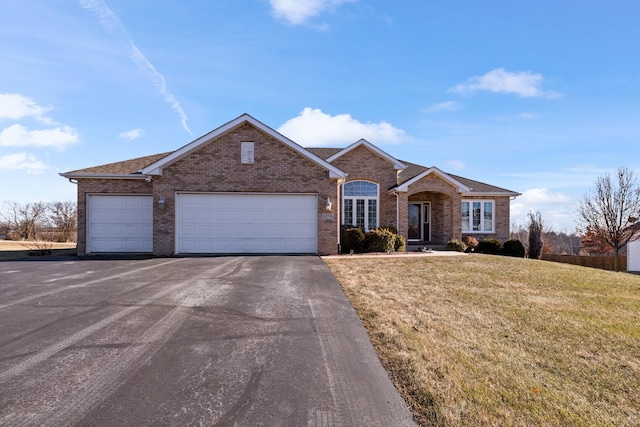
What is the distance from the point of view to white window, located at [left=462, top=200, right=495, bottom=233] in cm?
2003

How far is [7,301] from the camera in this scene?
6.05m

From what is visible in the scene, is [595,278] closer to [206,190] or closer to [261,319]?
[261,319]

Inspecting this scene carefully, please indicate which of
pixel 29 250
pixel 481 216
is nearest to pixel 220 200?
pixel 29 250

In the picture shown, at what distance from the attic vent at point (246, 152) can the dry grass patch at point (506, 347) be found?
709cm

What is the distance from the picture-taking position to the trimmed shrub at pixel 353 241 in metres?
14.7

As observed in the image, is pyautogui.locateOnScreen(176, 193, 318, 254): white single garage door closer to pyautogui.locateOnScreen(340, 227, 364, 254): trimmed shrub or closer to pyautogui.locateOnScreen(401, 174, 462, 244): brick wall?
pyautogui.locateOnScreen(340, 227, 364, 254): trimmed shrub

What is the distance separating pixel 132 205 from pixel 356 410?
46.3 feet

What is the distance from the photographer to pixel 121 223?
1416cm

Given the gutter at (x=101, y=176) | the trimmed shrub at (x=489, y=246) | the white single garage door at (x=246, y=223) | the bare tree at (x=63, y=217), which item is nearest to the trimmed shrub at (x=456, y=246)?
the trimmed shrub at (x=489, y=246)

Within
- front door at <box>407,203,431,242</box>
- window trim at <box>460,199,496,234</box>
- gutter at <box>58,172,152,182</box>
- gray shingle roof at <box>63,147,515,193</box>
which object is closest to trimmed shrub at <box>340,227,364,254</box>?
gray shingle roof at <box>63,147,515,193</box>

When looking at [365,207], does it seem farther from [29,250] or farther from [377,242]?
[29,250]

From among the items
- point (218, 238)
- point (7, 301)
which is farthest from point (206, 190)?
point (7, 301)

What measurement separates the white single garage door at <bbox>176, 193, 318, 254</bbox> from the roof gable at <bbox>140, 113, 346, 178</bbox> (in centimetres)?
128

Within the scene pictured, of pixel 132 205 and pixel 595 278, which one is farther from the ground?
pixel 132 205
